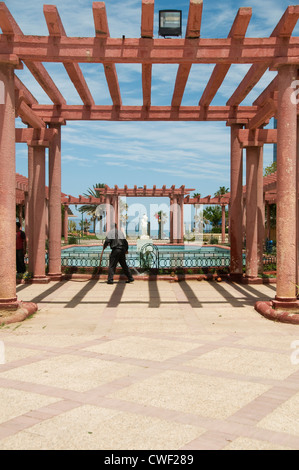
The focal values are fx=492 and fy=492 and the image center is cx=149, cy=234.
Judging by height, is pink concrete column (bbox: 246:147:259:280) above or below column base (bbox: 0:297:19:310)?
above

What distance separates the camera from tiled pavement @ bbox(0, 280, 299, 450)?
142 inches

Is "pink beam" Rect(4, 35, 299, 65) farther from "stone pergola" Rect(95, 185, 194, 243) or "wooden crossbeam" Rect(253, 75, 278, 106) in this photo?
"stone pergola" Rect(95, 185, 194, 243)

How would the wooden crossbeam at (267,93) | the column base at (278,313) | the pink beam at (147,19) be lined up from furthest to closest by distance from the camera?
the wooden crossbeam at (267,93) < the column base at (278,313) < the pink beam at (147,19)

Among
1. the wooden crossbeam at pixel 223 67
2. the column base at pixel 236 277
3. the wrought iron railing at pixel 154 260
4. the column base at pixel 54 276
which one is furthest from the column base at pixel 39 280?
the wooden crossbeam at pixel 223 67

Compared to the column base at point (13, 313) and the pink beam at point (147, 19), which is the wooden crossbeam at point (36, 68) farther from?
the column base at point (13, 313)

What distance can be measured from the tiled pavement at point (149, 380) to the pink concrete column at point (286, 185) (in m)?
0.83

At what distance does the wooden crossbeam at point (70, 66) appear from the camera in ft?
26.2

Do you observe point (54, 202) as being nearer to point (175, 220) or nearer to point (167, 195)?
point (167, 195)

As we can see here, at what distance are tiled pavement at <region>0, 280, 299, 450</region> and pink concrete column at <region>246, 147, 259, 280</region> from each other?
13.6 feet

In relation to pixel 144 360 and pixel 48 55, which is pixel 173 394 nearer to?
pixel 144 360

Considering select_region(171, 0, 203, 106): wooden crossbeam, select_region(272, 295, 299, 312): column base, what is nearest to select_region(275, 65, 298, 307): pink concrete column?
select_region(272, 295, 299, 312): column base

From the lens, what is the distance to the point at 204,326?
7.89 meters
